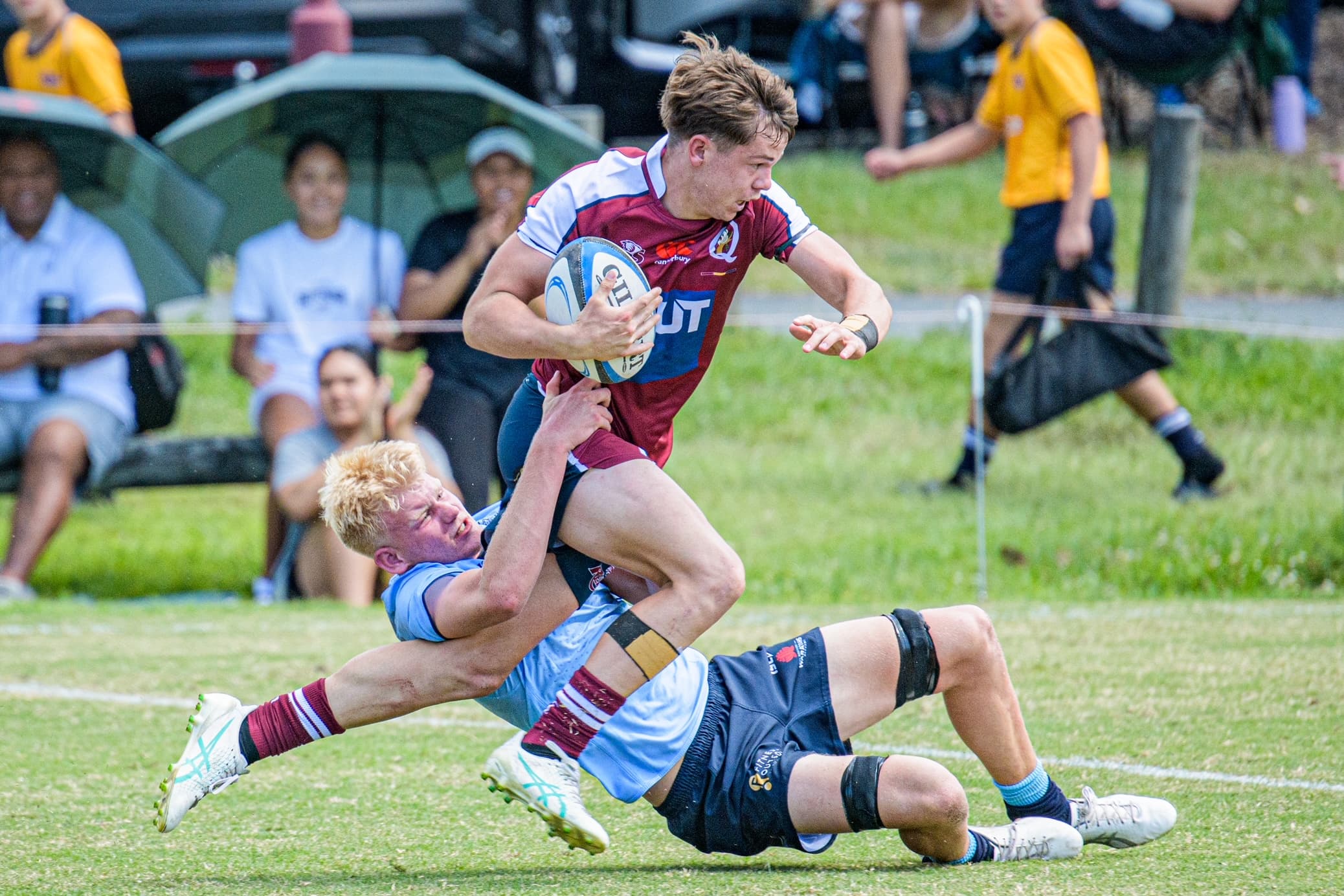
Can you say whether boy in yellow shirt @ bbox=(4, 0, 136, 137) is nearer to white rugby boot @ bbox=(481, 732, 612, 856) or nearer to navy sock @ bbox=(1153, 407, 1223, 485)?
navy sock @ bbox=(1153, 407, 1223, 485)

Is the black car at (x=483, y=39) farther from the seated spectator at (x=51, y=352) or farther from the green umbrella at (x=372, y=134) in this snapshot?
the seated spectator at (x=51, y=352)

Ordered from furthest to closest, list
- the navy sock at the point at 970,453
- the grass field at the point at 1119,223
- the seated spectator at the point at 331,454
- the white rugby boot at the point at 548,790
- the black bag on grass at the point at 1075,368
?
the grass field at the point at 1119,223
the navy sock at the point at 970,453
the black bag on grass at the point at 1075,368
the seated spectator at the point at 331,454
the white rugby boot at the point at 548,790

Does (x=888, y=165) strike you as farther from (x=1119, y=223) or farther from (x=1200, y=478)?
(x=1119, y=223)

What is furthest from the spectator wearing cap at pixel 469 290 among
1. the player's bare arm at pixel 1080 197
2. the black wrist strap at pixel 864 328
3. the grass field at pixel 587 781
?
the black wrist strap at pixel 864 328

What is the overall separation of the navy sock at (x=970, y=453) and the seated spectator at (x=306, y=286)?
9.88 feet

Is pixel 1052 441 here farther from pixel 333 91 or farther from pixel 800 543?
pixel 333 91

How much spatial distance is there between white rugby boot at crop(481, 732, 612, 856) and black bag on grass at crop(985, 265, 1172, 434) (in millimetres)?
5101

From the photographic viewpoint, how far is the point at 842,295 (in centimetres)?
407

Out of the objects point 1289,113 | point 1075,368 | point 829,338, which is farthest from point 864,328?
point 1289,113

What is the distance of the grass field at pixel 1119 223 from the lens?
12.5m

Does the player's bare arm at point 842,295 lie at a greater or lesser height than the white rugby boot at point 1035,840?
greater

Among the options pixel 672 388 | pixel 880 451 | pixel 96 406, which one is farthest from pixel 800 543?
pixel 672 388

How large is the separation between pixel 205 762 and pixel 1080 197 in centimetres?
587

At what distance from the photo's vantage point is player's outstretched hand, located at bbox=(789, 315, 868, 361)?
3627 millimetres
